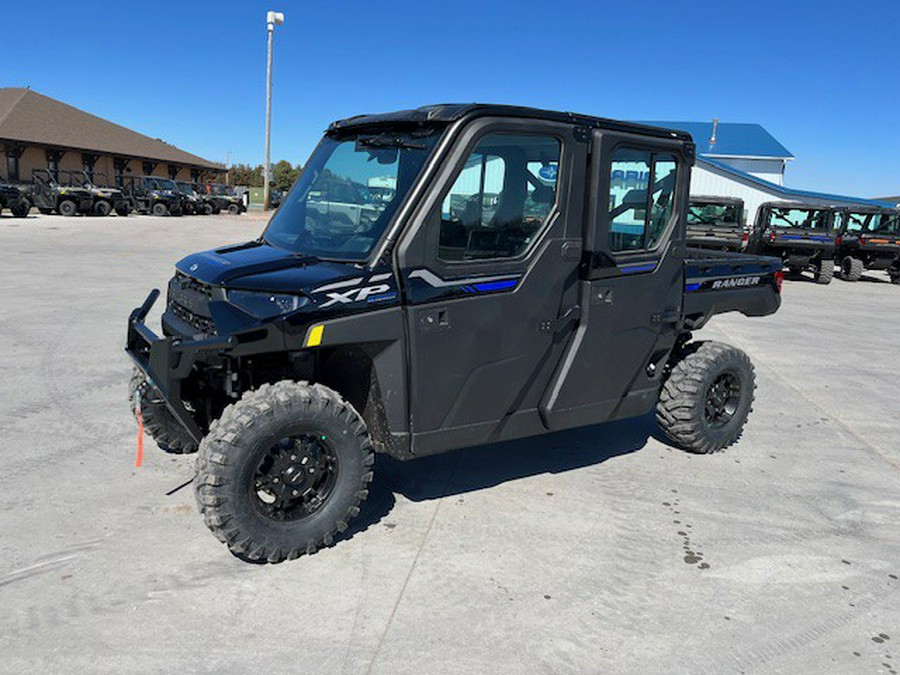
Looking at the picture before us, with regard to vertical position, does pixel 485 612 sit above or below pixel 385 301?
below

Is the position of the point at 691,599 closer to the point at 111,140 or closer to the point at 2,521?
the point at 2,521

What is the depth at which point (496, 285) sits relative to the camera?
3.71 metres

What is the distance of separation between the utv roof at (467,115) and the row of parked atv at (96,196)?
28111 mm

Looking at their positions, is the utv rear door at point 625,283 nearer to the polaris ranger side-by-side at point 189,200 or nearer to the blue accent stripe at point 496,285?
the blue accent stripe at point 496,285

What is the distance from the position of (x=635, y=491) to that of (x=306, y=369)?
2.26 metres

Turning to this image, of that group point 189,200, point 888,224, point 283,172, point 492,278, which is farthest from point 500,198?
point 283,172

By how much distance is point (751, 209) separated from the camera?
113ft

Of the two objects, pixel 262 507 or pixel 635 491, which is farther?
pixel 635 491

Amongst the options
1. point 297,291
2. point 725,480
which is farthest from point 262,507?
point 725,480

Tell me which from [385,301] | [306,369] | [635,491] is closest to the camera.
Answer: [385,301]

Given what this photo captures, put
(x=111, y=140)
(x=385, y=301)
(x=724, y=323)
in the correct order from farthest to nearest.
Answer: (x=111, y=140) < (x=724, y=323) < (x=385, y=301)

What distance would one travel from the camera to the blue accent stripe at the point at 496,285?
12.0 ft

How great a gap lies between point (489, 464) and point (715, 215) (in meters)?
15.6

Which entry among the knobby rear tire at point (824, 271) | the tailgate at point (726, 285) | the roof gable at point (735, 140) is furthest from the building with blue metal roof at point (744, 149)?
the tailgate at point (726, 285)
